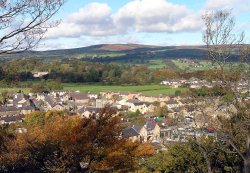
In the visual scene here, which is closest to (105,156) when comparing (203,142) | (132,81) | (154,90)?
(203,142)

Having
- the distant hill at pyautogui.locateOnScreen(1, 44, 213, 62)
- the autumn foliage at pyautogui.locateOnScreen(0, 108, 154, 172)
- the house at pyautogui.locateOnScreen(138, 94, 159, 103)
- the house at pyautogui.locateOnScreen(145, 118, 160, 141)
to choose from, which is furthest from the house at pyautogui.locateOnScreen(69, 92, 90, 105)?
the distant hill at pyautogui.locateOnScreen(1, 44, 213, 62)

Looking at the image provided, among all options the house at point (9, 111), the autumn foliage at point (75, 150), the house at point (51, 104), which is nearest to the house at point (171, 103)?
the house at point (51, 104)

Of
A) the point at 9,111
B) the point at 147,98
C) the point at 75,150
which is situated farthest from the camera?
the point at 147,98

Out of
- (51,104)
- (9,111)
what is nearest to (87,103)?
(51,104)

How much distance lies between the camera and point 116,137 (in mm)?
12297

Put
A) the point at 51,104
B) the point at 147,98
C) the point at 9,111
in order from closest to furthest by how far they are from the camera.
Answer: the point at 9,111 → the point at 51,104 → the point at 147,98

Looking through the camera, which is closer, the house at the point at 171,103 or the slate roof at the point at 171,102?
the house at the point at 171,103

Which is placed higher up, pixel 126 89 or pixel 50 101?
pixel 126 89

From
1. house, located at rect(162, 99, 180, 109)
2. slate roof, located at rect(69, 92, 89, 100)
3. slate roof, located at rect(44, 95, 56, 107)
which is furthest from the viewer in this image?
slate roof, located at rect(69, 92, 89, 100)

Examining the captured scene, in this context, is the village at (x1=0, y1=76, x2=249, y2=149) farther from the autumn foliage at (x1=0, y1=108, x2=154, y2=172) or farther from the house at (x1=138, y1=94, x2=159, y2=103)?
the autumn foliage at (x1=0, y1=108, x2=154, y2=172)

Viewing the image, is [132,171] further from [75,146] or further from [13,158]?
[13,158]

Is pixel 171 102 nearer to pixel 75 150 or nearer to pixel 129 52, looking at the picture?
pixel 75 150

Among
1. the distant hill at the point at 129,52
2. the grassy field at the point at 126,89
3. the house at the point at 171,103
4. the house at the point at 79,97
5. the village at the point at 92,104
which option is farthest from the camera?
the distant hill at the point at 129,52

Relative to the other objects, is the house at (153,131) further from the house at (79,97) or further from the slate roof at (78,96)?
the slate roof at (78,96)
